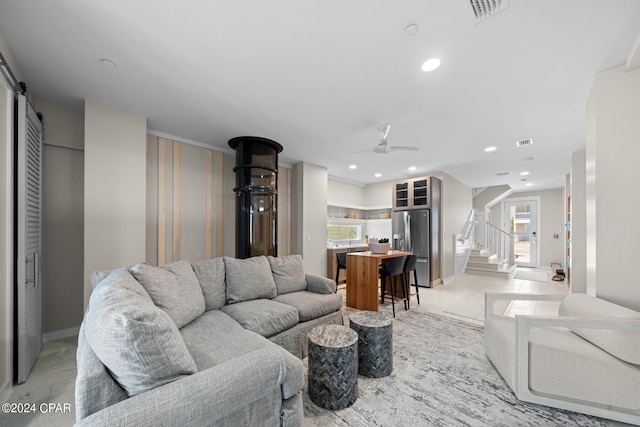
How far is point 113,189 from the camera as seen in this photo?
2803mm

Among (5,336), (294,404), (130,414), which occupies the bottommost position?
(294,404)

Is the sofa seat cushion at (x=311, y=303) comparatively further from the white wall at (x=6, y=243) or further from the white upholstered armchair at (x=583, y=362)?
the white wall at (x=6, y=243)

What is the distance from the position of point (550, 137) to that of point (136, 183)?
5551 mm

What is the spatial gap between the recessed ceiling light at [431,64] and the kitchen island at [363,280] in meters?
2.48

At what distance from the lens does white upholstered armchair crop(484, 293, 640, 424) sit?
165cm

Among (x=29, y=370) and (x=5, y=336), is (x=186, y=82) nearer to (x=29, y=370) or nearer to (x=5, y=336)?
(x=5, y=336)

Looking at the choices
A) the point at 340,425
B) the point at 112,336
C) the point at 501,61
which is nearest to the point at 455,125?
the point at 501,61

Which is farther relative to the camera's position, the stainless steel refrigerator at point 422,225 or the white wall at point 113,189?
the stainless steel refrigerator at point 422,225

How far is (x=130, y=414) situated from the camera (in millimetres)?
923

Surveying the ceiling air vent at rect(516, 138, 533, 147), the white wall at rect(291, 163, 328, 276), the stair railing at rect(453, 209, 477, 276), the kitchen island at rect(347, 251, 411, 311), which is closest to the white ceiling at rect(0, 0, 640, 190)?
the ceiling air vent at rect(516, 138, 533, 147)

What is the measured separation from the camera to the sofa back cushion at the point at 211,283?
2.44m

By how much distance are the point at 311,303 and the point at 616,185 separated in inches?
112

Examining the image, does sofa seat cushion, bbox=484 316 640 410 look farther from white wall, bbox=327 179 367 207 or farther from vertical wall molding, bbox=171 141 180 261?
white wall, bbox=327 179 367 207

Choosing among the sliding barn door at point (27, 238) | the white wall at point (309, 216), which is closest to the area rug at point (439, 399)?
the sliding barn door at point (27, 238)
